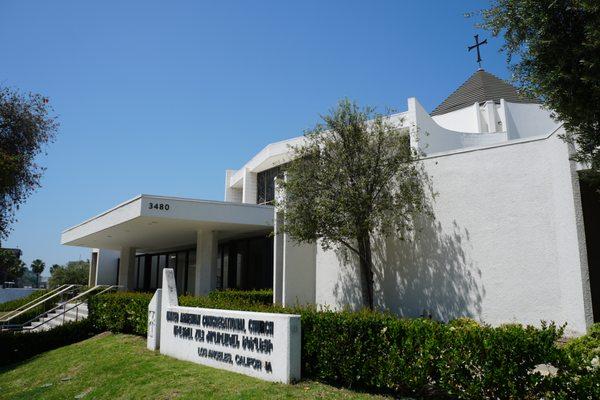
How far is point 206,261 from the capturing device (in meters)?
20.4

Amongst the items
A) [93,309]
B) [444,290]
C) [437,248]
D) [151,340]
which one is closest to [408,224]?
[437,248]

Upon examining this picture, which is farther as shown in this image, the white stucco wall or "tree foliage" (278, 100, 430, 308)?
the white stucco wall

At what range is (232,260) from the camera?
23578 mm

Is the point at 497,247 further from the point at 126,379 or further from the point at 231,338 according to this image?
the point at 126,379

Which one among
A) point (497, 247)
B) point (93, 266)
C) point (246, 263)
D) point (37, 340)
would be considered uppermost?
point (93, 266)

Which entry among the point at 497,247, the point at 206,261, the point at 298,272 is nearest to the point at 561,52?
the point at 497,247

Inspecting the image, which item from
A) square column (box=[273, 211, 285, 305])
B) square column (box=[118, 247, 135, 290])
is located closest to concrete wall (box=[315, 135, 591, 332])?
square column (box=[273, 211, 285, 305])

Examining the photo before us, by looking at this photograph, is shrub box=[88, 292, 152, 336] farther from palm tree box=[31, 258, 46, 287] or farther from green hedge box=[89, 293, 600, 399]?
palm tree box=[31, 258, 46, 287]

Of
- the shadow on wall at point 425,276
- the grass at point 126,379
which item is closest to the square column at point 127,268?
the grass at point 126,379

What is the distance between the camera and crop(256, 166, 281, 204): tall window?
26.1m

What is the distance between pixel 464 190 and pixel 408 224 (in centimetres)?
178

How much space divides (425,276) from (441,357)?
6107 mm

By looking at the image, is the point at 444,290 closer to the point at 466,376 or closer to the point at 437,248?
the point at 437,248

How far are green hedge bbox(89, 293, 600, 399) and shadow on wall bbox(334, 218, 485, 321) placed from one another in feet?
15.4
